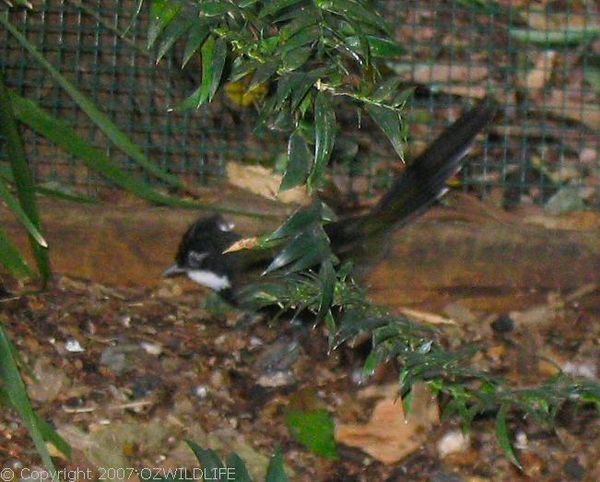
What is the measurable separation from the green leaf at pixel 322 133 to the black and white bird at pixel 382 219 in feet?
6.23

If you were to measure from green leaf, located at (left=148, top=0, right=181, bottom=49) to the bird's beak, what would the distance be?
82.8 inches

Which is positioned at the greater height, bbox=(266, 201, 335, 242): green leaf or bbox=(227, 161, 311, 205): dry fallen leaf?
bbox=(266, 201, 335, 242): green leaf

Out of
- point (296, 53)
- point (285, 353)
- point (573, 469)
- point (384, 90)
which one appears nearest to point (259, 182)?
point (285, 353)

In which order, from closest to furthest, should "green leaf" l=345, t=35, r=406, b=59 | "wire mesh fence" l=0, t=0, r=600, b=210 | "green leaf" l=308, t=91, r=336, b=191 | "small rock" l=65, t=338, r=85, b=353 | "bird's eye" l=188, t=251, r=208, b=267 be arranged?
1. "green leaf" l=308, t=91, r=336, b=191
2. "green leaf" l=345, t=35, r=406, b=59
3. "small rock" l=65, t=338, r=85, b=353
4. "bird's eye" l=188, t=251, r=208, b=267
5. "wire mesh fence" l=0, t=0, r=600, b=210

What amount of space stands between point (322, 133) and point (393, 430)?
5.99ft

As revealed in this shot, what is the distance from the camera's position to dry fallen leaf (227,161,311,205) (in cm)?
→ 403

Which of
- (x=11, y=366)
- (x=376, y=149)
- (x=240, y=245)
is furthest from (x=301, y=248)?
(x=376, y=149)

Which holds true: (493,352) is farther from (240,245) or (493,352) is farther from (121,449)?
(240,245)

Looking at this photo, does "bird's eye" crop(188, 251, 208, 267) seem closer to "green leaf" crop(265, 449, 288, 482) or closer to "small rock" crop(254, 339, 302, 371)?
"small rock" crop(254, 339, 302, 371)

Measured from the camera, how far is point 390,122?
1.58 metres

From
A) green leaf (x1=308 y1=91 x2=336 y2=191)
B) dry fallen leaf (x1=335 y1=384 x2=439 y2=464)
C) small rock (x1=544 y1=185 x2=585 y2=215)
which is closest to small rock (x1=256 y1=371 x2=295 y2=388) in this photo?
dry fallen leaf (x1=335 y1=384 x2=439 y2=464)

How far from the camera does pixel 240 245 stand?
192 cm

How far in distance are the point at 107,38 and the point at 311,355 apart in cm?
139

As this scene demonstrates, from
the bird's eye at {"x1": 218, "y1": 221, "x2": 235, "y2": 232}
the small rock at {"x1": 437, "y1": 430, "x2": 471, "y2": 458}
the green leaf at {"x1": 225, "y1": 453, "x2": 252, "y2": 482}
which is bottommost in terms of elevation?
the small rock at {"x1": 437, "y1": 430, "x2": 471, "y2": 458}
